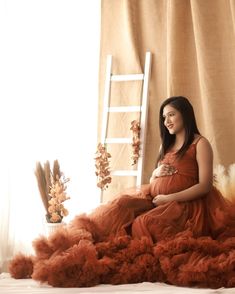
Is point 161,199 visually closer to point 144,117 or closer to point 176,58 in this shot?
point 144,117

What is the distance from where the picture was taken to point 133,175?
4.14m

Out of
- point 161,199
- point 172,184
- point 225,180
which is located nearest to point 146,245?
point 161,199

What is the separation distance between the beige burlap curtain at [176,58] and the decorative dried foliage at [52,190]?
553 millimetres

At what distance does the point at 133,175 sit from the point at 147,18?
1.16 meters

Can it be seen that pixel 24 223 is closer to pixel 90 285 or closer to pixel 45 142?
pixel 45 142

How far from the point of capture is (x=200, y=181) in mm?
3008

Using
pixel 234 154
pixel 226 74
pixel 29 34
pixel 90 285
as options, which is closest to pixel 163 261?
pixel 90 285

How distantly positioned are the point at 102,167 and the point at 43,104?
65cm

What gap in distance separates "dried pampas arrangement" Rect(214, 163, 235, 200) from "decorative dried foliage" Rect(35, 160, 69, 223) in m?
1.00

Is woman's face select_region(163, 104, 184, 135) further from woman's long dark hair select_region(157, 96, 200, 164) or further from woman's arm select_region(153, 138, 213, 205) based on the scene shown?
woman's arm select_region(153, 138, 213, 205)

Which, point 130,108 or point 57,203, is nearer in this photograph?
point 57,203

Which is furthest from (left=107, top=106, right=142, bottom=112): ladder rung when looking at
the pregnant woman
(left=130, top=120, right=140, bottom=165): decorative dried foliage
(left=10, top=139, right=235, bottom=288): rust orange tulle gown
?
(left=10, top=139, right=235, bottom=288): rust orange tulle gown

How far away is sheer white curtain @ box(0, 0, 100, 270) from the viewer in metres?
4.02

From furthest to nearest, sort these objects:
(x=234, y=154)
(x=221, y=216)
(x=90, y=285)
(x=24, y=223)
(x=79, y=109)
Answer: (x=79, y=109) → (x=24, y=223) → (x=234, y=154) → (x=221, y=216) → (x=90, y=285)
